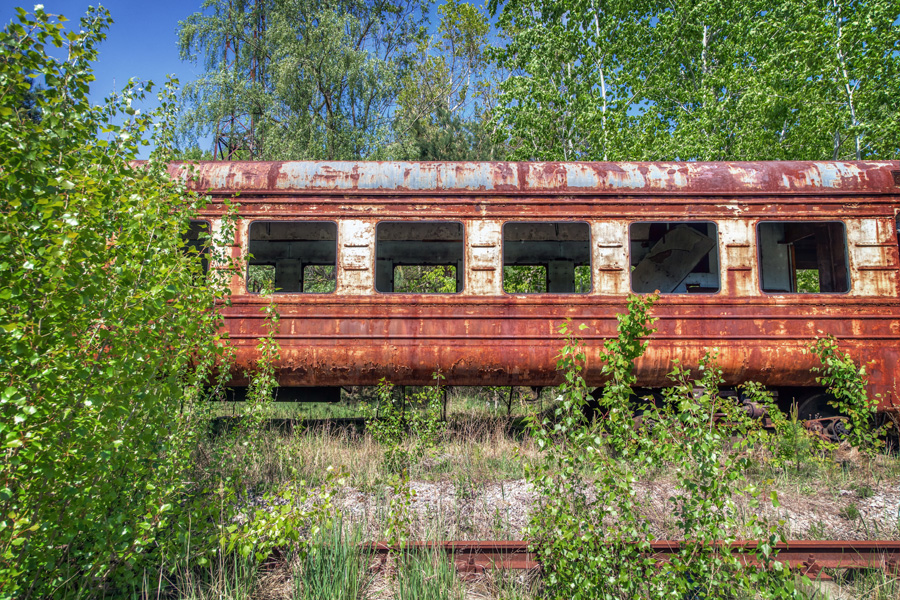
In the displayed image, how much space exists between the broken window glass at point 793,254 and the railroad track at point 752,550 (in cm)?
309

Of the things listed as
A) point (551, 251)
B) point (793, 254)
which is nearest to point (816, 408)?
point (793, 254)

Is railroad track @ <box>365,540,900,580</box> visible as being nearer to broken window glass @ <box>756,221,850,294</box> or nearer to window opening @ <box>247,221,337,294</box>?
broken window glass @ <box>756,221,850,294</box>

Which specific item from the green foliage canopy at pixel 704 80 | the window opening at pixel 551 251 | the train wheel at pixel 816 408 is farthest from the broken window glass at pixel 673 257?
the green foliage canopy at pixel 704 80

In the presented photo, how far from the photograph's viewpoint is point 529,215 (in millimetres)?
5875

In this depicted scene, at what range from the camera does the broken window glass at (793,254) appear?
5.98 metres

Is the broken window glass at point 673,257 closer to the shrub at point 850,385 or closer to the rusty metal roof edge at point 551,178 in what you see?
the rusty metal roof edge at point 551,178

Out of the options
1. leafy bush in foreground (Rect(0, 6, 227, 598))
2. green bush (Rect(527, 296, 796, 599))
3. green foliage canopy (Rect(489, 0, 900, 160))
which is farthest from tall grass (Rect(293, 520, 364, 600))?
green foliage canopy (Rect(489, 0, 900, 160))

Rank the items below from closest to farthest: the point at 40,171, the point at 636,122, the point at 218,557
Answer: the point at 40,171, the point at 218,557, the point at 636,122

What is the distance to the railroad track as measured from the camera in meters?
3.44

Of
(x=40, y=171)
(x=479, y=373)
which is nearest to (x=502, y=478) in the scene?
(x=479, y=373)

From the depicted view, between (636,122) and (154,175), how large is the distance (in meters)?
14.9

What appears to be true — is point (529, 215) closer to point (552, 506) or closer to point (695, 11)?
point (552, 506)

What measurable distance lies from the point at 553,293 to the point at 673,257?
241 centimetres

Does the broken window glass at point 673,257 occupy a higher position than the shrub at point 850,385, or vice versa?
the broken window glass at point 673,257
